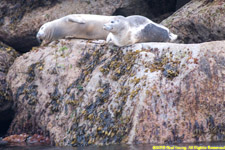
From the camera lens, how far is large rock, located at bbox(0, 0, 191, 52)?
10.3 m

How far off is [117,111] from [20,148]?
5.31ft

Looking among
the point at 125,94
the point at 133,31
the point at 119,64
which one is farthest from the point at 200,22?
the point at 125,94

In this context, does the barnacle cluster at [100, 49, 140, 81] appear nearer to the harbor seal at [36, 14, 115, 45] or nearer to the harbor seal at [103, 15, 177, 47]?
the harbor seal at [103, 15, 177, 47]

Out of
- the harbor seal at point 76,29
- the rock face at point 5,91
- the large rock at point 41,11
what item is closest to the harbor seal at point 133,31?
the harbor seal at point 76,29

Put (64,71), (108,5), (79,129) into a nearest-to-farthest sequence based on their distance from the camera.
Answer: (79,129) < (64,71) < (108,5)

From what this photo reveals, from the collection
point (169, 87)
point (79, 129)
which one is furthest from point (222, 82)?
point (79, 129)

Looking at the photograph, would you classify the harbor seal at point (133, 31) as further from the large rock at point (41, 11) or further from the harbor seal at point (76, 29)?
the large rock at point (41, 11)

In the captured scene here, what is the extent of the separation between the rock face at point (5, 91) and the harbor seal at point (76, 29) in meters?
0.80

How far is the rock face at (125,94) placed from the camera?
5.88m

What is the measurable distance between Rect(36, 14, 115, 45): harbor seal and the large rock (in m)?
1.23

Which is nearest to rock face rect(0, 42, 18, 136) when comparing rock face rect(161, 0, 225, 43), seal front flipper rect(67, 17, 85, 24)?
seal front flipper rect(67, 17, 85, 24)

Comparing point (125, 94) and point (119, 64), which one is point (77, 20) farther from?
point (125, 94)

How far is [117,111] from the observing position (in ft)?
20.6

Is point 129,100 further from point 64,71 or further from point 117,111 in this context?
point 64,71
